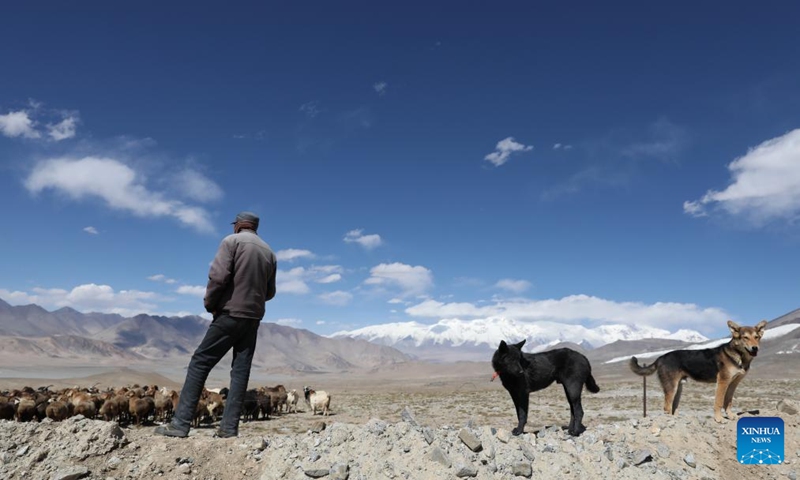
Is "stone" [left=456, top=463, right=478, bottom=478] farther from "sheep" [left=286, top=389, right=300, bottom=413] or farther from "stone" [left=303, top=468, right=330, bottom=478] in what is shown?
"sheep" [left=286, top=389, right=300, bottom=413]

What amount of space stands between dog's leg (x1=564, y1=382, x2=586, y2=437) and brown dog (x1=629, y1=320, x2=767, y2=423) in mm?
2485

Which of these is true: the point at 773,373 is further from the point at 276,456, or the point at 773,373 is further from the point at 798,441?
the point at 276,456

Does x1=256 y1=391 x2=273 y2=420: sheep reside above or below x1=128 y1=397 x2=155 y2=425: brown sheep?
below

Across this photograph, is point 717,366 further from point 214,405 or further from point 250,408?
point 250,408

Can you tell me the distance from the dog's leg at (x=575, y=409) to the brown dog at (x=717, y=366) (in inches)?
97.8

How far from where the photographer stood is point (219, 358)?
645 centimetres

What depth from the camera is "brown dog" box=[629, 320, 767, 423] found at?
353 inches

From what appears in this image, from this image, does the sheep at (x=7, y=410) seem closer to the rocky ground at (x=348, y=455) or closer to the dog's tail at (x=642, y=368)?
the rocky ground at (x=348, y=455)

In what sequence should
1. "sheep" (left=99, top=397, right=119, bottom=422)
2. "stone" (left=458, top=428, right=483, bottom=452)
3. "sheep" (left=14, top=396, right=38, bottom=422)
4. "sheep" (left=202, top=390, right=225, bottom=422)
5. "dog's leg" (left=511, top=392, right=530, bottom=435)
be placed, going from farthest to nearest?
"sheep" (left=202, top=390, right=225, bottom=422) < "sheep" (left=99, top=397, right=119, bottom=422) < "sheep" (left=14, top=396, right=38, bottom=422) < "dog's leg" (left=511, top=392, right=530, bottom=435) < "stone" (left=458, top=428, right=483, bottom=452)

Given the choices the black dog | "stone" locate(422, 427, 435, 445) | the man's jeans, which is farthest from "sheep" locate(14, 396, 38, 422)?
the black dog

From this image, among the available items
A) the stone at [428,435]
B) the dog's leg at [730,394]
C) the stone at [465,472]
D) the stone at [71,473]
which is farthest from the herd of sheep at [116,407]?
the dog's leg at [730,394]

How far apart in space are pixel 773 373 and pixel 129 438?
9549 centimetres

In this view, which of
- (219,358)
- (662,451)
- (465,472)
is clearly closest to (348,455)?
(465,472)

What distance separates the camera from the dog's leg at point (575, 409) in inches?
311
